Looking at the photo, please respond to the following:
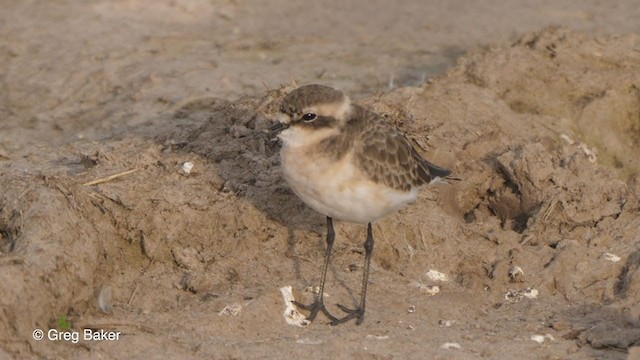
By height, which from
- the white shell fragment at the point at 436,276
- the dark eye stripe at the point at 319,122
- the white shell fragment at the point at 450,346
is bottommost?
the white shell fragment at the point at 436,276

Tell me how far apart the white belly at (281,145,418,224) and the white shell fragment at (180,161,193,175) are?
1.45 metres

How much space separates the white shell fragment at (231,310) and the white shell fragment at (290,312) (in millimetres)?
315

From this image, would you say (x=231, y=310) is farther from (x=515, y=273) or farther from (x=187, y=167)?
(x=515, y=273)

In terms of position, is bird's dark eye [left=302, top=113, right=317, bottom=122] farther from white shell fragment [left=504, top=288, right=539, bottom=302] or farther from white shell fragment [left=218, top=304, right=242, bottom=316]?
white shell fragment [left=504, top=288, right=539, bottom=302]

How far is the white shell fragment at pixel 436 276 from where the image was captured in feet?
25.5

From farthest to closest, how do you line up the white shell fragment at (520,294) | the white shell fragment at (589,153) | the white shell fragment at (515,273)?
the white shell fragment at (589,153) < the white shell fragment at (515,273) < the white shell fragment at (520,294)

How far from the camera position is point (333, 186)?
22.4ft

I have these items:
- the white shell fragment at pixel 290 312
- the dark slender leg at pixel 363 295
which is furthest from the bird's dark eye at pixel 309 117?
the white shell fragment at pixel 290 312

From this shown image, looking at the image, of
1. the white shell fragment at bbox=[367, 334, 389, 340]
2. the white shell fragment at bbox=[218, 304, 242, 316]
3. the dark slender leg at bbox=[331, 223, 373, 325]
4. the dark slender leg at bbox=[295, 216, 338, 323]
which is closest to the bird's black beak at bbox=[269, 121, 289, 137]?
the dark slender leg at bbox=[295, 216, 338, 323]

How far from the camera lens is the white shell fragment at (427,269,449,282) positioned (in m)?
7.77

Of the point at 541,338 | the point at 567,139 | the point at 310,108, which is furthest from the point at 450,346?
the point at 567,139

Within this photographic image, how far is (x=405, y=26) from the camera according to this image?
13172 mm

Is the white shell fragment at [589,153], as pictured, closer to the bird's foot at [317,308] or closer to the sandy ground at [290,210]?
the sandy ground at [290,210]

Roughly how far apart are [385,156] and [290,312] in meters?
1.22
